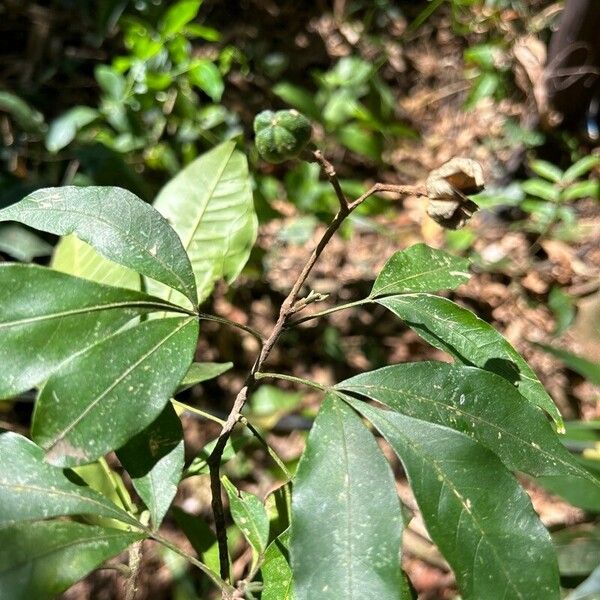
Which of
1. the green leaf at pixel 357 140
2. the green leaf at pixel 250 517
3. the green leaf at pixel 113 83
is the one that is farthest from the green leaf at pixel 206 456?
the green leaf at pixel 357 140

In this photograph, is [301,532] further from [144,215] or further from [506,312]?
[506,312]

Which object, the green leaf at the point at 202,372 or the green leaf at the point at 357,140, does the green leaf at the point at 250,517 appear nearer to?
the green leaf at the point at 202,372

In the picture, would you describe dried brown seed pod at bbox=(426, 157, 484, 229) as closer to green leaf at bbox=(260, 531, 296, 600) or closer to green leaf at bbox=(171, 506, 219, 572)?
green leaf at bbox=(260, 531, 296, 600)

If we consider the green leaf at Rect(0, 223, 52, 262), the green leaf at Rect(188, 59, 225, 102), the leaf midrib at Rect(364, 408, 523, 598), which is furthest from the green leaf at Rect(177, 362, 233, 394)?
the green leaf at Rect(188, 59, 225, 102)

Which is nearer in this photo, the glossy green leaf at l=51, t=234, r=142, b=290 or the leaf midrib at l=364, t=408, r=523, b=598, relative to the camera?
the leaf midrib at l=364, t=408, r=523, b=598

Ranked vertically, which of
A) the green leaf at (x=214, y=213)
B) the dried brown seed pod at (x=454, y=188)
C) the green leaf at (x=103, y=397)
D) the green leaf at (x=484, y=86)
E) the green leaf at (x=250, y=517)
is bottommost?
the green leaf at (x=484, y=86)
